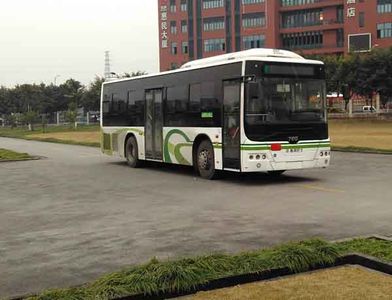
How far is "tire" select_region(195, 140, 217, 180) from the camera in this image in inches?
620

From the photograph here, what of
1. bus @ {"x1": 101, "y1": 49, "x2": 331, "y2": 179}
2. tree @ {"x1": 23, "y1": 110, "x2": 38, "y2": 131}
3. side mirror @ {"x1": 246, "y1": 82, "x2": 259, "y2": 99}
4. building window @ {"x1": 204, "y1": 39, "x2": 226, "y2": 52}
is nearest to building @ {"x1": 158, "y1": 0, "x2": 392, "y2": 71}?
building window @ {"x1": 204, "y1": 39, "x2": 226, "y2": 52}

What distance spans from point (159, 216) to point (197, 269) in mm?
4540

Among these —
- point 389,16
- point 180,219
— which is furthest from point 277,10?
point 180,219

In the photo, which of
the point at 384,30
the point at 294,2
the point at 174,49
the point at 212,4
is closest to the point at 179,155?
the point at 384,30

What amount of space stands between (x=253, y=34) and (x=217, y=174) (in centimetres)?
9470

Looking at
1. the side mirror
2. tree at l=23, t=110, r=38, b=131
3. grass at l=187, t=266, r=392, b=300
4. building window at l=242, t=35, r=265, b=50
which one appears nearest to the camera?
grass at l=187, t=266, r=392, b=300

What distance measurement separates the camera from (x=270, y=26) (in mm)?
104750

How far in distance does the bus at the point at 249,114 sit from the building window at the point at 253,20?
9205cm

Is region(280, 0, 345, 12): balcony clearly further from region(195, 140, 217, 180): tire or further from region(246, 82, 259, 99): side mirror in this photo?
region(246, 82, 259, 99): side mirror

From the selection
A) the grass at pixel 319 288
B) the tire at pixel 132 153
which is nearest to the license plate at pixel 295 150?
the tire at pixel 132 153

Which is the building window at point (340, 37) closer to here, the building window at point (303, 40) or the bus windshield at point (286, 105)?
the building window at point (303, 40)

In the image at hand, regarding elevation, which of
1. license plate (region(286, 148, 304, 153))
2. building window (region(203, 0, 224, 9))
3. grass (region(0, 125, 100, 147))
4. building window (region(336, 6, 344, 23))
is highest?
building window (region(203, 0, 224, 9))

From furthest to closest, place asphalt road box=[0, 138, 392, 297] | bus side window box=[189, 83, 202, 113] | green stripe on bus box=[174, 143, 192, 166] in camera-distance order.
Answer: green stripe on bus box=[174, 143, 192, 166] < bus side window box=[189, 83, 202, 113] < asphalt road box=[0, 138, 392, 297]

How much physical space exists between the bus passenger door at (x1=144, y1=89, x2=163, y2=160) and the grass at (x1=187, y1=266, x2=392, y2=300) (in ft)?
42.4
